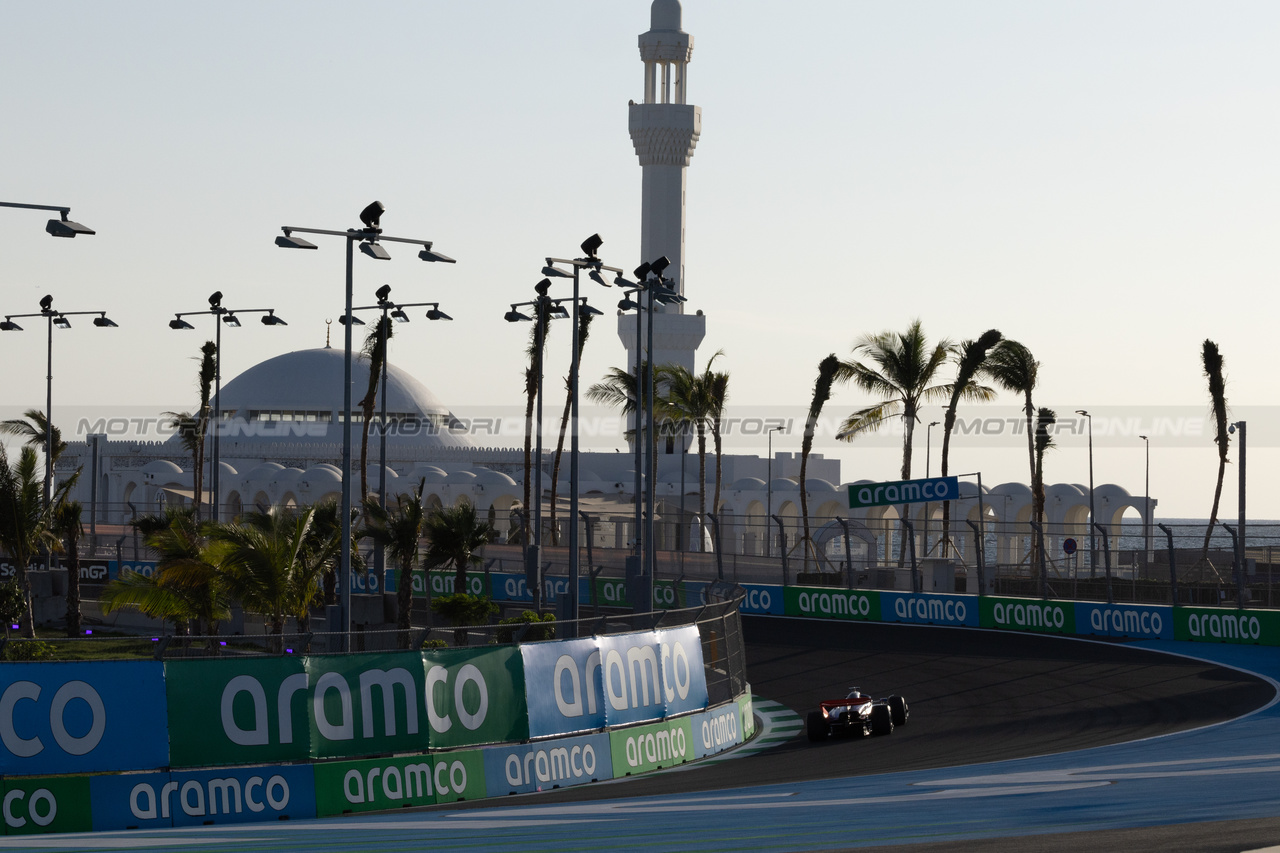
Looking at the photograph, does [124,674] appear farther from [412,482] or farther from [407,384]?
[407,384]

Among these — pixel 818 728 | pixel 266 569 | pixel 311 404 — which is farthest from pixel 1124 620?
pixel 311 404

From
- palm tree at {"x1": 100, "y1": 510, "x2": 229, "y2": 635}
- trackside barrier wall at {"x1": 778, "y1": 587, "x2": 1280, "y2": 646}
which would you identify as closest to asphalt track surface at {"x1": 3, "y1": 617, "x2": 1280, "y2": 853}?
trackside barrier wall at {"x1": 778, "y1": 587, "x2": 1280, "y2": 646}

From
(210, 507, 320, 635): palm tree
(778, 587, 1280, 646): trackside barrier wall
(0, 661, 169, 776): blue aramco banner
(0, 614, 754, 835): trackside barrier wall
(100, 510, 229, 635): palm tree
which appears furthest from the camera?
(778, 587, 1280, 646): trackside barrier wall

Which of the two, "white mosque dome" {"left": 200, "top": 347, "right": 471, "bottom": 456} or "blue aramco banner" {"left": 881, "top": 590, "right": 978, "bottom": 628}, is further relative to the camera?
"white mosque dome" {"left": 200, "top": 347, "right": 471, "bottom": 456}

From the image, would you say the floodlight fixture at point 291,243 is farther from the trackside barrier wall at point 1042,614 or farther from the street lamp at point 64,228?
the trackside barrier wall at point 1042,614

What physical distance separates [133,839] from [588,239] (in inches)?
689

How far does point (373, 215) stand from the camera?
23.3m

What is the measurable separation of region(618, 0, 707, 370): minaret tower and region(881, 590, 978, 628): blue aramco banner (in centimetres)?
4369

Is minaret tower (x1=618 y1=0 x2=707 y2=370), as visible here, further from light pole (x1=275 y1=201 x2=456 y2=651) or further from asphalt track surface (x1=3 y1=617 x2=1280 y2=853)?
light pole (x1=275 y1=201 x2=456 y2=651)

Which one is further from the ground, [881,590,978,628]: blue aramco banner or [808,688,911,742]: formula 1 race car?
[881,590,978,628]: blue aramco banner

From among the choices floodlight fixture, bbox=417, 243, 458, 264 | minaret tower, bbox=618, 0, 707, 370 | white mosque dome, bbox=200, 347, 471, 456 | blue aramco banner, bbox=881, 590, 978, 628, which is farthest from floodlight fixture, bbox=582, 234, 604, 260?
white mosque dome, bbox=200, 347, 471, 456

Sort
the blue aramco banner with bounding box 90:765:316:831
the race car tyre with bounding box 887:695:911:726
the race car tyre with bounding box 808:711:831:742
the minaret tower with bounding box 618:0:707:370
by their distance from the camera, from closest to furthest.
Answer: the blue aramco banner with bounding box 90:765:316:831 < the race car tyre with bounding box 808:711:831:742 < the race car tyre with bounding box 887:695:911:726 < the minaret tower with bounding box 618:0:707:370

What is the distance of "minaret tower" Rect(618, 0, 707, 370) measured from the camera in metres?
78.8

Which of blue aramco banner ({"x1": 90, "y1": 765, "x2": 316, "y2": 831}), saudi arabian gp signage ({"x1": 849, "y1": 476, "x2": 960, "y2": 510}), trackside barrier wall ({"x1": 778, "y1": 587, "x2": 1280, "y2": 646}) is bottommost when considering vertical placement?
blue aramco banner ({"x1": 90, "y1": 765, "x2": 316, "y2": 831})
